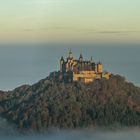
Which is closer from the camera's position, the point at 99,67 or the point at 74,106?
the point at 99,67

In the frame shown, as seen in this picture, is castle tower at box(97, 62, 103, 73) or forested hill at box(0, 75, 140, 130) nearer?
castle tower at box(97, 62, 103, 73)

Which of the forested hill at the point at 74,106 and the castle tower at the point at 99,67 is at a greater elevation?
the castle tower at the point at 99,67

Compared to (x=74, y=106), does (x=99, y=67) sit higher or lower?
higher

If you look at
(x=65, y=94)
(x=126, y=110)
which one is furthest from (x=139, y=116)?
(x=65, y=94)

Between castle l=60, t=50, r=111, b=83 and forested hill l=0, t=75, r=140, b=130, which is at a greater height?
castle l=60, t=50, r=111, b=83

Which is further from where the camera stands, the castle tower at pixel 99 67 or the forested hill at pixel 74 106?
the forested hill at pixel 74 106

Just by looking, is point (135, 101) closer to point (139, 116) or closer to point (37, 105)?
point (139, 116)
